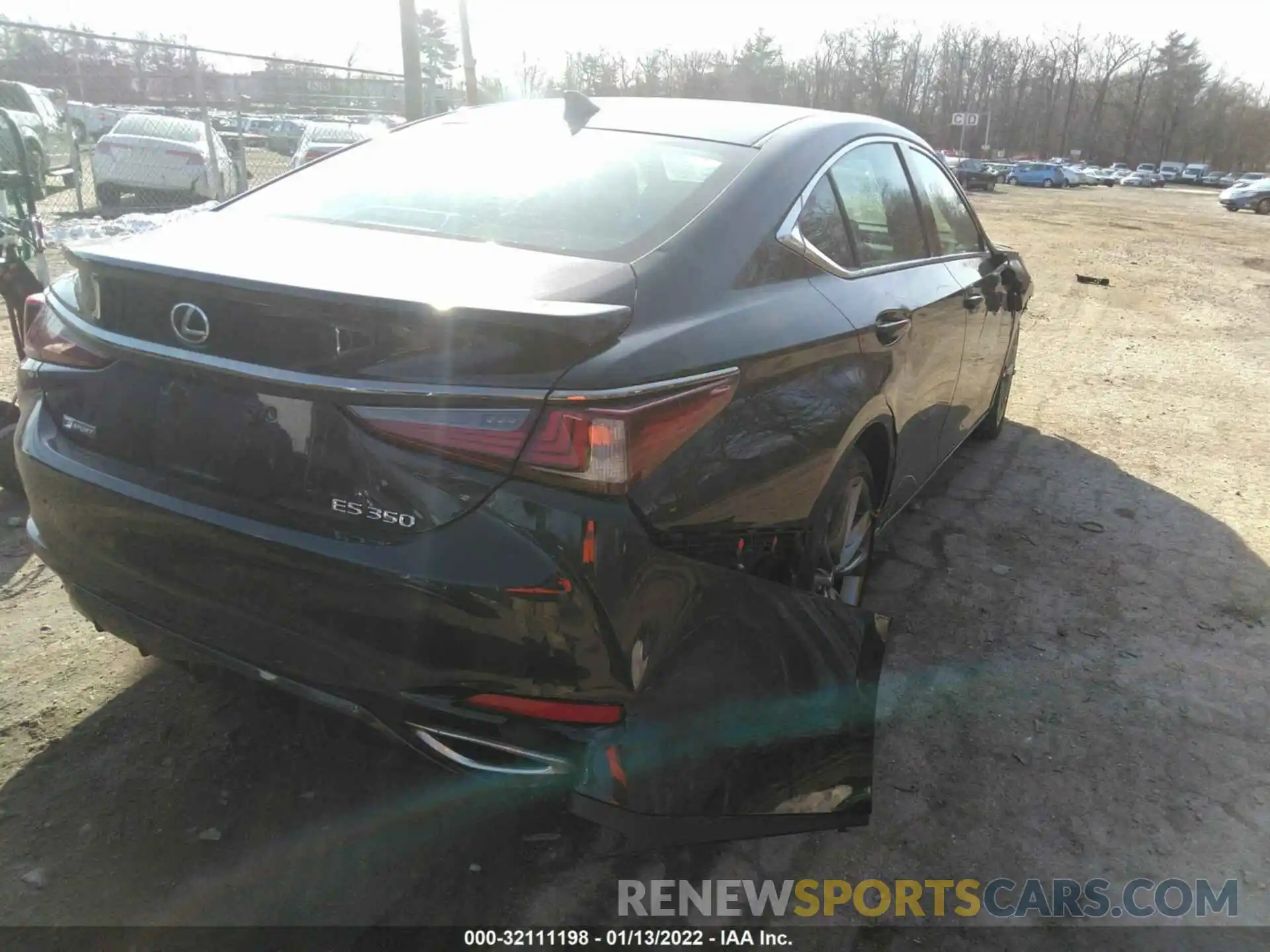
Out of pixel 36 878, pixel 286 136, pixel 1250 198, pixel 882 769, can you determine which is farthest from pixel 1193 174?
pixel 36 878

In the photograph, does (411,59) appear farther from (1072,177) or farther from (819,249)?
(1072,177)

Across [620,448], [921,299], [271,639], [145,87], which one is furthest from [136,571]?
[145,87]

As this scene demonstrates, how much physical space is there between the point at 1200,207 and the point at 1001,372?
153 feet

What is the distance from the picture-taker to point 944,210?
13.9ft

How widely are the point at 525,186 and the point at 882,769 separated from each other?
197cm

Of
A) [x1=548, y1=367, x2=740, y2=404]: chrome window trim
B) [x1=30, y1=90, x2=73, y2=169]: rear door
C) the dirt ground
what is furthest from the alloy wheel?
[x1=30, y1=90, x2=73, y2=169]: rear door

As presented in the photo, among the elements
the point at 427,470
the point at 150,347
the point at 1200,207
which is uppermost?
the point at 150,347

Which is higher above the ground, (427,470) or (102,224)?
(427,470)

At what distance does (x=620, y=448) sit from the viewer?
1.81 meters

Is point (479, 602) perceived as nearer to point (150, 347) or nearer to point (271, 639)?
point (271, 639)

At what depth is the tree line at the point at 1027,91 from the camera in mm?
92375

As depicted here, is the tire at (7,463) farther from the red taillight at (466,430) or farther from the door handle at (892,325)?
the door handle at (892,325)

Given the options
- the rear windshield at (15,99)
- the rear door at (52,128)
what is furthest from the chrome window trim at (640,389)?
the rear windshield at (15,99)

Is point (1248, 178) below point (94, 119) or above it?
below
